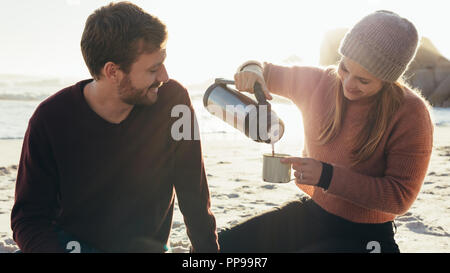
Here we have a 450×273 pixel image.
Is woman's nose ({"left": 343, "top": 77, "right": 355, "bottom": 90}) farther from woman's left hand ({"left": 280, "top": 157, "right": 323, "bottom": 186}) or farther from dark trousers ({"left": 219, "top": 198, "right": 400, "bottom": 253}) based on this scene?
dark trousers ({"left": 219, "top": 198, "right": 400, "bottom": 253})

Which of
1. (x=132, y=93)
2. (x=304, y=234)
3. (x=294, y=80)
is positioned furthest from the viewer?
(x=294, y=80)

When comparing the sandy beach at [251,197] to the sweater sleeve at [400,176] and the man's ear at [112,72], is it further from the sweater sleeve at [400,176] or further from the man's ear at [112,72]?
the man's ear at [112,72]

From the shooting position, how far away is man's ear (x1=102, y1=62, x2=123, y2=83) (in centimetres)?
220

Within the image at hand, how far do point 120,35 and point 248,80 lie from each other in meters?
0.96

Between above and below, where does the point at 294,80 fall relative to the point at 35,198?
above

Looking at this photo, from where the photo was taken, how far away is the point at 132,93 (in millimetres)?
2223

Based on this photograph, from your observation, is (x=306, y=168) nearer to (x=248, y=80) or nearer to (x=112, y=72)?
(x=248, y=80)

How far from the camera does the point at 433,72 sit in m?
27.8

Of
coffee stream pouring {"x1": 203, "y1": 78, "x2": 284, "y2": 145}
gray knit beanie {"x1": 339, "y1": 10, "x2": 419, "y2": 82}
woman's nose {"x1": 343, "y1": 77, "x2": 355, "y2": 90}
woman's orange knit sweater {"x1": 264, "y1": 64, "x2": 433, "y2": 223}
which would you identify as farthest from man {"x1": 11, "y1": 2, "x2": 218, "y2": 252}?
gray knit beanie {"x1": 339, "y1": 10, "x2": 419, "y2": 82}

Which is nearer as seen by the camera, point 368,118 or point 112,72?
point 112,72

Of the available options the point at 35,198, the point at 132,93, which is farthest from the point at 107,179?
the point at 132,93

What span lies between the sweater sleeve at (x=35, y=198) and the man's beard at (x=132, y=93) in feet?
1.53

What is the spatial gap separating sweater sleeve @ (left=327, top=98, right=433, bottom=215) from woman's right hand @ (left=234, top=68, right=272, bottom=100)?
81 cm

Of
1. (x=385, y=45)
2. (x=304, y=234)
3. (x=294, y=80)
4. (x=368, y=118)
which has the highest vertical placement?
(x=385, y=45)
